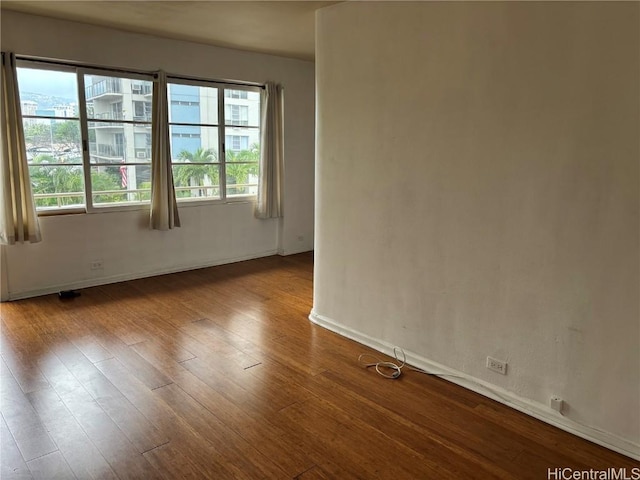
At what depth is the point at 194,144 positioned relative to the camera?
18.2 feet

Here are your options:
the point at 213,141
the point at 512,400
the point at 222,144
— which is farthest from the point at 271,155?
the point at 512,400

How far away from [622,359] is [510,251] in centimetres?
76

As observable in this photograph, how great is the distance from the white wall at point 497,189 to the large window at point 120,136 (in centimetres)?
230

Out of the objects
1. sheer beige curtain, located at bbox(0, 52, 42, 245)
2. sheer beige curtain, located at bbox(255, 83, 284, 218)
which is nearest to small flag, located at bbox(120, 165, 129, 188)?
sheer beige curtain, located at bbox(0, 52, 42, 245)

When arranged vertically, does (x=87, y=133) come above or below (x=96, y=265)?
above

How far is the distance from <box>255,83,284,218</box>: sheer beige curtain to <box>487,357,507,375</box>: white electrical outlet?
3921 millimetres

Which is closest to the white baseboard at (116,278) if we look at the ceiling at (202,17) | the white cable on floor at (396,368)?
the ceiling at (202,17)

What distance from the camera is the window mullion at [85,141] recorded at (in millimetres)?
4570

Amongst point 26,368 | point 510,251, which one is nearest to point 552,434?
point 510,251

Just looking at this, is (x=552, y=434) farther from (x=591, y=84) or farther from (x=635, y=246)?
(x=591, y=84)

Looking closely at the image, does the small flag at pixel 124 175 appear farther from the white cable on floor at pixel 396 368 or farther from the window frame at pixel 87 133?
the white cable on floor at pixel 396 368

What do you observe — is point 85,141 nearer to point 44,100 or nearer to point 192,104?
point 44,100

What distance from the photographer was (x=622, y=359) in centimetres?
232

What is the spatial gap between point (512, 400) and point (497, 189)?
125 cm
